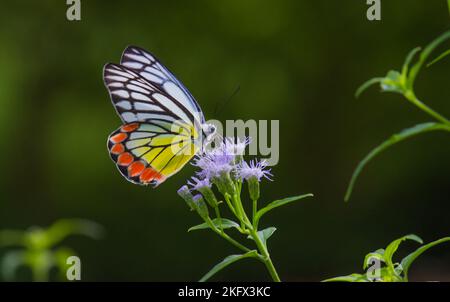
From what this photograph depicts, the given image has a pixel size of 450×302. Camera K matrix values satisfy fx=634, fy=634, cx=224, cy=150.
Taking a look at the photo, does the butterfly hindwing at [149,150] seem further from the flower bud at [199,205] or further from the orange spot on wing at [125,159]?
the flower bud at [199,205]

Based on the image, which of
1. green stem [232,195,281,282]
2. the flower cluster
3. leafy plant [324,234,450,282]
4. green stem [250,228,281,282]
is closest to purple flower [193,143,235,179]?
the flower cluster

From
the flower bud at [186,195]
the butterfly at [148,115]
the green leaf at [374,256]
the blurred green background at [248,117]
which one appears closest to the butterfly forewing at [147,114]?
the butterfly at [148,115]

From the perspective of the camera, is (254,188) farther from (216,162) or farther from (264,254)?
(264,254)

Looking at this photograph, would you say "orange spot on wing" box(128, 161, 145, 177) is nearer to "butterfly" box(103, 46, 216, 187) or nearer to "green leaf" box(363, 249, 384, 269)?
"butterfly" box(103, 46, 216, 187)
